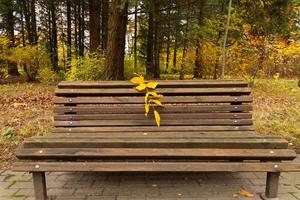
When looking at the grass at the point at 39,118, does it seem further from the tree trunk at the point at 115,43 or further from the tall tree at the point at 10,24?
the tall tree at the point at 10,24

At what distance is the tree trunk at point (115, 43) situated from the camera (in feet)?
31.0

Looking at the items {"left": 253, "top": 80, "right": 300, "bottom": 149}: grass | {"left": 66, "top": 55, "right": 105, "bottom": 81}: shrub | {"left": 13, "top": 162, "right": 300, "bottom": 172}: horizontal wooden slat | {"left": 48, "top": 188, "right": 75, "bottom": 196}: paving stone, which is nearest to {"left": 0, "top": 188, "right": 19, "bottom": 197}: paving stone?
{"left": 48, "top": 188, "right": 75, "bottom": 196}: paving stone

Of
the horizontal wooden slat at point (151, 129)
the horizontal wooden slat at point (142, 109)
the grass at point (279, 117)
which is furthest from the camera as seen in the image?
the grass at point (279, 117)

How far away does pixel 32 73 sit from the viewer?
15203 millimetres

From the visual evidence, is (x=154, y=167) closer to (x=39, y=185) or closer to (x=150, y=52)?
(x=39, y=185)

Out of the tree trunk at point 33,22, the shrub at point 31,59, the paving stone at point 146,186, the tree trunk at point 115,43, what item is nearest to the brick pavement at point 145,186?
the paving stone at point 146,186

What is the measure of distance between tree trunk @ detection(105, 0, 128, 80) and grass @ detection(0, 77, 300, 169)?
71.3 inches

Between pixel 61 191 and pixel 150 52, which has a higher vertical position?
pixel 150 52

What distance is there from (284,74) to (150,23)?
41.3 feet

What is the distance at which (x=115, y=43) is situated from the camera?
32.1ft

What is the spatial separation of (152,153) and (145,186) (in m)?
0.77

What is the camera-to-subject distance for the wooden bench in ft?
11.0

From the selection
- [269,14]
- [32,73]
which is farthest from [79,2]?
[269,14]

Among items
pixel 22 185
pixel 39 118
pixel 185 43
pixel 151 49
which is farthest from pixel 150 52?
pixel 22 185
